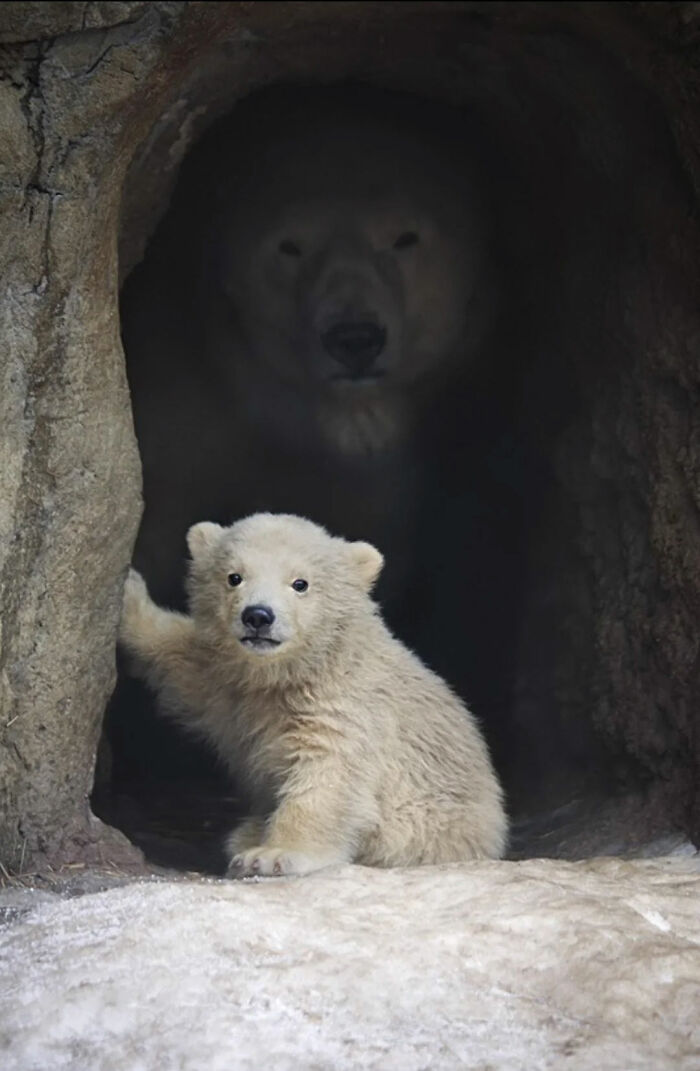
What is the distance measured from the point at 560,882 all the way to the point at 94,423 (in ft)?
4.81

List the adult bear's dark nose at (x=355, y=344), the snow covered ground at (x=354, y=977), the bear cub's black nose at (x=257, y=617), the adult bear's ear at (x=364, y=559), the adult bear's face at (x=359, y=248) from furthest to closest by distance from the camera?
the adult bear's face at (x=359, y=248)
the adult bear's dark nose at (x=355, y=344)
the adult bear's ear at (x=364, y=559)
the bear cub's black nose at (x=257, y=617)
the snow covered ground at (x=354, y=977)

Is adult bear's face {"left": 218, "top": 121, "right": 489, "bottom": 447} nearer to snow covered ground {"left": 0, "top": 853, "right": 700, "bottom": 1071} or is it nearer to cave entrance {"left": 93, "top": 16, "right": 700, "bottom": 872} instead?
cave entrance {"left": 93, "top": 16, "right": 700, "bottom": 872}

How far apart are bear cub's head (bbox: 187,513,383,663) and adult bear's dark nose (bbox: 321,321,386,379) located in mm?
1303

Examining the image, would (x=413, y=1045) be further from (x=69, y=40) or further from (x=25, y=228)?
(x=69, y=40)

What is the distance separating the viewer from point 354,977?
8.09 ft

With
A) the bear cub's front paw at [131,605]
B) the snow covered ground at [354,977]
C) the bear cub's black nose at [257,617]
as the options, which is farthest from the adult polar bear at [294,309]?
the snow covered ground at [354,977]

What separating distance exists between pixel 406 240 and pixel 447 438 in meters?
0.75

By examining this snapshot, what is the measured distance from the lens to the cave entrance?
4574 mm

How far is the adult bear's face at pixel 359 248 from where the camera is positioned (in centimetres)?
523

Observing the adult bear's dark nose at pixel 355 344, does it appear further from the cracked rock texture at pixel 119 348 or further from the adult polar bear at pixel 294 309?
the cracked rock texture at pixel 119 348

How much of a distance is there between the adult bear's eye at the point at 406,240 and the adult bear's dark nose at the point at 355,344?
47 centimetres

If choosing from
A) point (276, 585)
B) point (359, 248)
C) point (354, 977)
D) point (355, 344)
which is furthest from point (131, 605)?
point (359, 248)

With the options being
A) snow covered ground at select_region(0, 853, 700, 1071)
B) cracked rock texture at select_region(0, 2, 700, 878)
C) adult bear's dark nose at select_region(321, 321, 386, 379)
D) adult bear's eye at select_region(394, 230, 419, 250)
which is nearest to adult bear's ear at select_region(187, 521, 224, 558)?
cracked rock texture at select_region(0, 2, 700, 878)

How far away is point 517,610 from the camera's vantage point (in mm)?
5309
